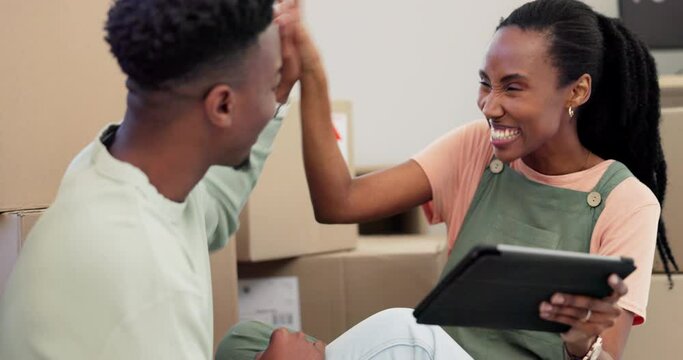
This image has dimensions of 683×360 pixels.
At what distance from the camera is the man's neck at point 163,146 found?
0.92m

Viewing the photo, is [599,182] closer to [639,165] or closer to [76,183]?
[639,165]

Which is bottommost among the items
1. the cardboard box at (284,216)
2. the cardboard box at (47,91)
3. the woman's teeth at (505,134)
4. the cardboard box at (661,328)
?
the cardboard box at (661,328)

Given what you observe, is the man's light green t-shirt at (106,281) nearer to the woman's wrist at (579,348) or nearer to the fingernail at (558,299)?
the fingernail at (558,299)

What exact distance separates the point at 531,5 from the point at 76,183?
73 centimetres

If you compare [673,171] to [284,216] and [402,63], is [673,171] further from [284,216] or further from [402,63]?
[402,63]

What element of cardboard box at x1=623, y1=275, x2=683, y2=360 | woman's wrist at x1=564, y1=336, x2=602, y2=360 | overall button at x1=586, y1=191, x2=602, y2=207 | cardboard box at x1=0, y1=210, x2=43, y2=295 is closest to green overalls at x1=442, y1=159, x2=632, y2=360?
overall button at x1=586, y1=191, x2=602, y2=207

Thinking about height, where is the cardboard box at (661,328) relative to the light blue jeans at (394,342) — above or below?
below

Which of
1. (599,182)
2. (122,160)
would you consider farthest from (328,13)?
(122,160)

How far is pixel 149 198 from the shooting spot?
899mm

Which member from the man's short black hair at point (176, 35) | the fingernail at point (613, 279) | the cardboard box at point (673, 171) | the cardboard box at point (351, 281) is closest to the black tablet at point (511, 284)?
the fingernail at point (613, 279)

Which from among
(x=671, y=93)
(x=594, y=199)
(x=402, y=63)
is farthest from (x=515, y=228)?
(x=402, y=63)

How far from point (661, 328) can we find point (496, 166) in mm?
418

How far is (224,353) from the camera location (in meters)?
1.31

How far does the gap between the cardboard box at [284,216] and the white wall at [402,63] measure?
25.1 inches
